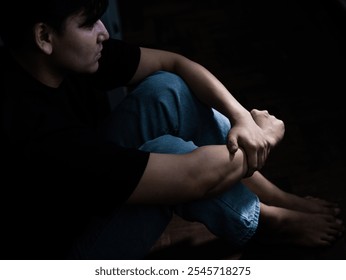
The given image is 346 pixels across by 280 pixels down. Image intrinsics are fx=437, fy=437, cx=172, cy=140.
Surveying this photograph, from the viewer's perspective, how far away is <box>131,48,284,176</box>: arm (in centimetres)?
103

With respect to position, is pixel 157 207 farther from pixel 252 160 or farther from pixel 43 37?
pixel 43 37

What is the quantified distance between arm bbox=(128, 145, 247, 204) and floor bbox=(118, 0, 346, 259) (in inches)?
17.2

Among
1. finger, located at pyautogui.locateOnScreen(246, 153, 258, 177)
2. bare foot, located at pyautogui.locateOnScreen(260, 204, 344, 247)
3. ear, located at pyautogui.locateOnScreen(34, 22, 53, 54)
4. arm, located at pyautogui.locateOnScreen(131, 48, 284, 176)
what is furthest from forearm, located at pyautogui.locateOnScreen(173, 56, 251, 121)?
ear, located at pyautogui.locateOnScreen(34, 22, 53, 54)

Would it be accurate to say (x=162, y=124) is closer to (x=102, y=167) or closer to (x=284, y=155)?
(x=102, y=167)

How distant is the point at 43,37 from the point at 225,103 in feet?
1.66

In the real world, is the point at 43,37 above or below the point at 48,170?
above

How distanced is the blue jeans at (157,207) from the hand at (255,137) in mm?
89

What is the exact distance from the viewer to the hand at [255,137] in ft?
3.35

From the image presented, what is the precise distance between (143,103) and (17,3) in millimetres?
430

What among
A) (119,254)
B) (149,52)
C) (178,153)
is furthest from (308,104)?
(119,254)

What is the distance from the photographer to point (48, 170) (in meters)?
0.86

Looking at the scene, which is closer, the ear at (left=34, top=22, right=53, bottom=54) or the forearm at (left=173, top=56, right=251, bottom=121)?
the ear at (left=34, top=22, right=53, bottom=54)

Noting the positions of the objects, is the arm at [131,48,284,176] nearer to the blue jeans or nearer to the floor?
the blue jeans

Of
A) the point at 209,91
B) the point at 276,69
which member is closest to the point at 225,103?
the point at 209,91
